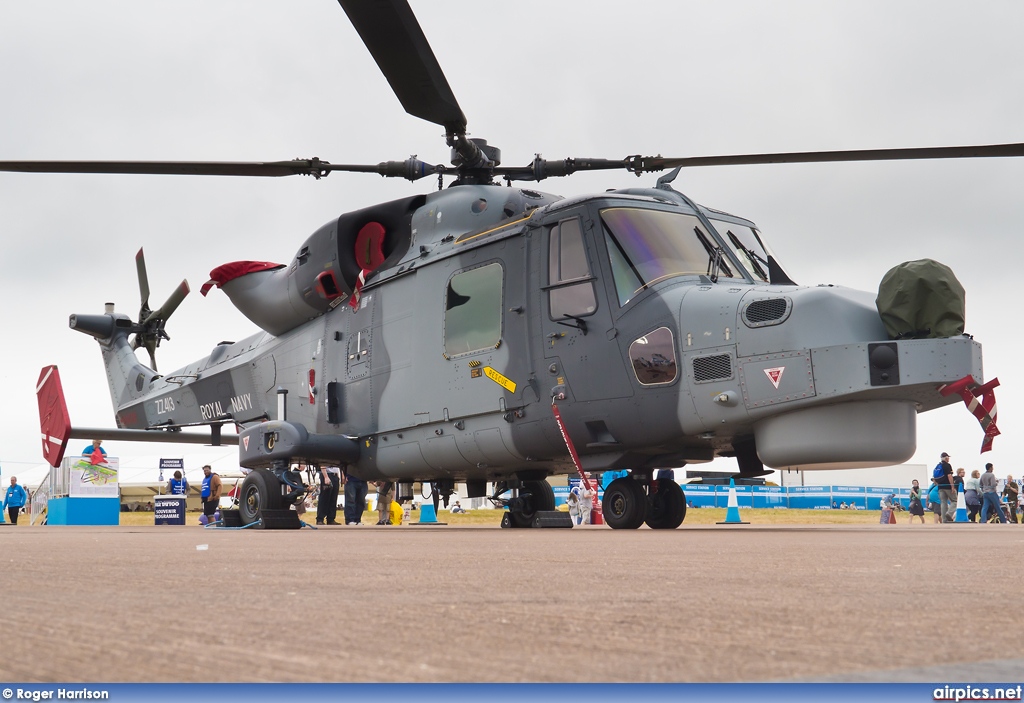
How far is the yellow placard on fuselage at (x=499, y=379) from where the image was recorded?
10.3m

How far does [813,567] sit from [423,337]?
7.50 m

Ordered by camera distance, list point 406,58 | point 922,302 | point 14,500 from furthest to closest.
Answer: point 14,500 → point 406,58 → point 922,302

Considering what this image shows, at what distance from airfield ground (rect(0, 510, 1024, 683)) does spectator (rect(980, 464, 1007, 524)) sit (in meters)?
19.1

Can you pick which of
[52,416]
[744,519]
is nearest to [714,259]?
[52,416]

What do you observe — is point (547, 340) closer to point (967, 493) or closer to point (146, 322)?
point (146, 322)

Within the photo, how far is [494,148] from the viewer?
40.3ft

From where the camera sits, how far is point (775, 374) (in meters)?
8.52

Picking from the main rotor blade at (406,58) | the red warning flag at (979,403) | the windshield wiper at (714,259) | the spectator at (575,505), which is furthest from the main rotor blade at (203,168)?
the spectator at (575,505)

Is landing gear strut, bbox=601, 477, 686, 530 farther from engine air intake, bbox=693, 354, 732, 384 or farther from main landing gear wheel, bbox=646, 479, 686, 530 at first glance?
engine air intake, bbox=693, 354, 732, 384

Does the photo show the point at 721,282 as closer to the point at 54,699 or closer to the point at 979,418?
the point at 979,418

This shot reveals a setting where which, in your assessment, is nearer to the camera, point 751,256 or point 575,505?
point 751,256

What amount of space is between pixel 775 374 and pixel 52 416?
508 inches

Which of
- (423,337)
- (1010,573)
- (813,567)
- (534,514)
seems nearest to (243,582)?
(813,567)

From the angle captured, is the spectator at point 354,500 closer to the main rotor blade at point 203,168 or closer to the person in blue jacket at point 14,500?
the main rotor blade at point 203,168
